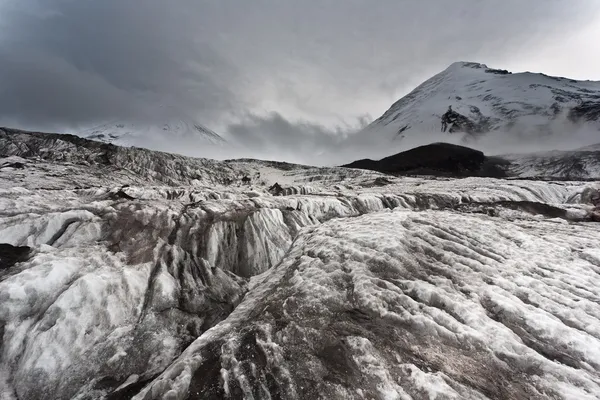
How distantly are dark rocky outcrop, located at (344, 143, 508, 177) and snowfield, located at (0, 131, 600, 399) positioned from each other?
111 m

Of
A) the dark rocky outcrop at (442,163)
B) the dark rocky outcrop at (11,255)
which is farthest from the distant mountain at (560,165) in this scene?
the dark rocky outcrop at (11,255)

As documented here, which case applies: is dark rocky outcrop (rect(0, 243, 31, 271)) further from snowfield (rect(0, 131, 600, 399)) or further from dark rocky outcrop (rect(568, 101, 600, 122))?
dark rocky outcrop (rect(568, 101, 600, 122))

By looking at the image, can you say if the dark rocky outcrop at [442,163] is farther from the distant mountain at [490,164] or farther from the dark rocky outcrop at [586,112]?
Result: the dark rocky outcrop at [586,112]

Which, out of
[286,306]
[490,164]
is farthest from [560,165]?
[286,306]

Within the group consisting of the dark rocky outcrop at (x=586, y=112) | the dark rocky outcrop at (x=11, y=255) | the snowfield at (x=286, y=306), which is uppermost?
the dark rocky outcrop at (x=586, y=112)

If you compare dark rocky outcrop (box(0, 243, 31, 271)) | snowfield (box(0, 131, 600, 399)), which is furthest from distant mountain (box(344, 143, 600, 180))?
dark rocky outcrop (box(0, 243, 31, 271))

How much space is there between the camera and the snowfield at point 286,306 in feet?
24.5

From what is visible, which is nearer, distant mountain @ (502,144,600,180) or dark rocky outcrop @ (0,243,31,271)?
dark rocky outcrop @ (0,243,31,271)

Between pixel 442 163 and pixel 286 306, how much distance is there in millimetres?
142782

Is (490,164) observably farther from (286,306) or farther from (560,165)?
(286,306)

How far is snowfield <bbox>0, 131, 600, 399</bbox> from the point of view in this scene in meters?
7.46

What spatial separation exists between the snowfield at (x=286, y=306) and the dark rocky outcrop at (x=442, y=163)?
111m

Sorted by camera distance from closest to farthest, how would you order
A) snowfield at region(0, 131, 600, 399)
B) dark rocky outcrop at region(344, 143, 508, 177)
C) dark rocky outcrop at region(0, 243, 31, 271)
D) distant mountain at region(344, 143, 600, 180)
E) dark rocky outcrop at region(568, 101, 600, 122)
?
snowfield at region(0, 131, 600, 399) → dark rocky outcrop at region(0, 243, 31, 271) → distant mountain at region(344, 143, 600, 180) → dark rocky outcrop at region(344, 143, 508, 177) → dark rocky outcrop at region(568, 101, 600, 122)

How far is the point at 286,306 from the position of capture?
10.4 meters
